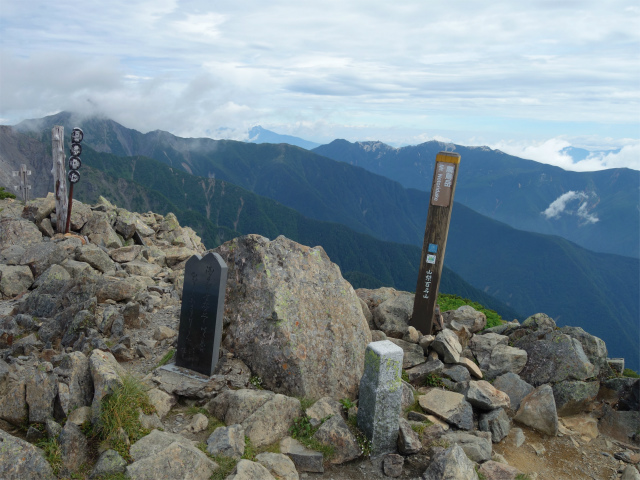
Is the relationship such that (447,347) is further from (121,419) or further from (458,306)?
(458,306)

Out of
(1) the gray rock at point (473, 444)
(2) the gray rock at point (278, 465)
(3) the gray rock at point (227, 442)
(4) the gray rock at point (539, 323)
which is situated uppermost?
(4) the gray rock at point (539, 323)

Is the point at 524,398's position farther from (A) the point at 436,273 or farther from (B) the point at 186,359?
(B) the point at 186,359

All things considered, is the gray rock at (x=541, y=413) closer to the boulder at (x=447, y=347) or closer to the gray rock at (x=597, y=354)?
the boulder at (x=447, y=347)

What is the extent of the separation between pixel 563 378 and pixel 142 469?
33.7 ft

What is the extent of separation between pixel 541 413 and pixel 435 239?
214 inches

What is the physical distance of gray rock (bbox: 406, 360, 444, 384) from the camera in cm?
1163

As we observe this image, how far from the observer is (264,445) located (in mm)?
7910

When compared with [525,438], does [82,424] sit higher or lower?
higher

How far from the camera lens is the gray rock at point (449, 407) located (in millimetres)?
9633

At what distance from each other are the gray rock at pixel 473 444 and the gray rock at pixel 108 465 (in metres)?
5.55

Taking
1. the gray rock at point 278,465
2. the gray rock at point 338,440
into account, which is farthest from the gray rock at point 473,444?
the gray rock at point 278,465

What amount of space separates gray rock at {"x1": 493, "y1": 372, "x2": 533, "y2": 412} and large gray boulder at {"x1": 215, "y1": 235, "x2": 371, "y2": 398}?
12.0 feet

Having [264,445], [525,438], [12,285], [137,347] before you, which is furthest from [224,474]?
[12,285]

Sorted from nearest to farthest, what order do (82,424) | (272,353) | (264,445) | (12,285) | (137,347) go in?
(82,424) → (264,445) → (272,353) → (137,347) → (12,285)
